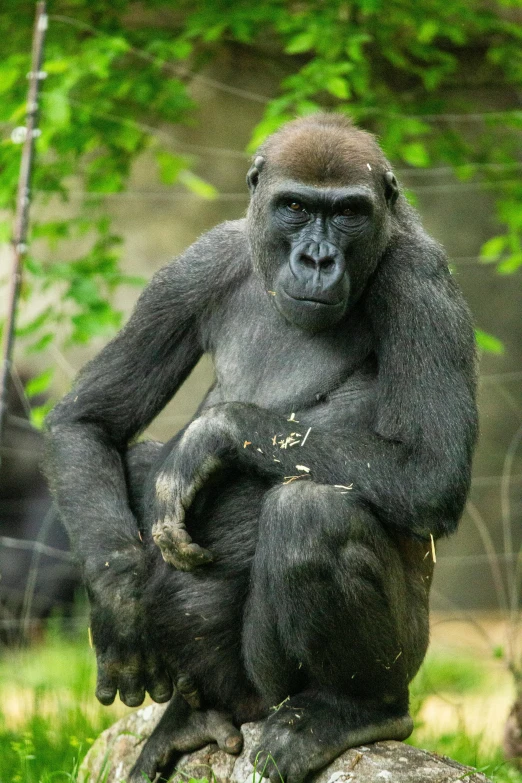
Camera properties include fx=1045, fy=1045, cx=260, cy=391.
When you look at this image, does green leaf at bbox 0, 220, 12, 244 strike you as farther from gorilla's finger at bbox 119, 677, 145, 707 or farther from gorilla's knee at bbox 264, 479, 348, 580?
gorilla's knee at bbox 264, 479, 348, 580

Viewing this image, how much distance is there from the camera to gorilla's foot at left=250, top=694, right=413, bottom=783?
11.3 feet

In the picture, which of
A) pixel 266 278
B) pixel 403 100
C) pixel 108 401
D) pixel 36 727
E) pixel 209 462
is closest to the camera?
pixel 209 462

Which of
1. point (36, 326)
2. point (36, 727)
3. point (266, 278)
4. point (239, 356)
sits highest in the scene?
point (266, 278)

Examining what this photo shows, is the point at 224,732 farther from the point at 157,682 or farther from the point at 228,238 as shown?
the point at 228,238

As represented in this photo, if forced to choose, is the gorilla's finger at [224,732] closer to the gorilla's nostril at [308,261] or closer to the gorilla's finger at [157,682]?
the gorilla's finger at [157,682]

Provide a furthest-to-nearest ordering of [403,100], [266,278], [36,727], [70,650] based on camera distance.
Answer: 1. [403,100]
2. [70,650]
3. [36,727]
4. [266,278]

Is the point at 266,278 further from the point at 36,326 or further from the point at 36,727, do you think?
the point at 36,326

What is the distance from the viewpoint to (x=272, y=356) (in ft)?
12.9

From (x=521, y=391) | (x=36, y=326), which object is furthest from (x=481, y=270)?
(x=36, y=326)

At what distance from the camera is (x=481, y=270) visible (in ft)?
29.3

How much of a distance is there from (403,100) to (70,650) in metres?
4.95

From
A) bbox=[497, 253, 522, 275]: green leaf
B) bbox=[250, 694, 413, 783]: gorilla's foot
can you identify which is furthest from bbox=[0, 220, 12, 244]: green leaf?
bbox=[250, 694, 413, 783]: gorilla's foot

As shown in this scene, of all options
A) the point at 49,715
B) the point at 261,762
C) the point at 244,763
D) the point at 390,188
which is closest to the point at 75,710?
the point at 49,715

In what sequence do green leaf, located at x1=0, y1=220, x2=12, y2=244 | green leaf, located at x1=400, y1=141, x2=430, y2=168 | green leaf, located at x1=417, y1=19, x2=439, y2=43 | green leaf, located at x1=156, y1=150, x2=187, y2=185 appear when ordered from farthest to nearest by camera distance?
green leaf, located at x1=156, y1=150, x2=187, y2=185, green leaf, located at x1=417, y1=19, x2=439, y2=43, green leaf, located at x1=400, y1=141, x2=430, y2=168, green leaf, located at x1=0, y1=220, x2=12, y2=244
